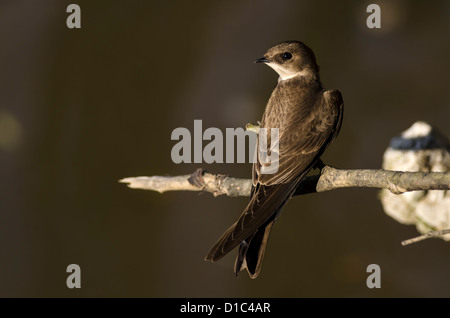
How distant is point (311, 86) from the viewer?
5.57 ft

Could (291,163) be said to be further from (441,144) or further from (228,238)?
(441,144)

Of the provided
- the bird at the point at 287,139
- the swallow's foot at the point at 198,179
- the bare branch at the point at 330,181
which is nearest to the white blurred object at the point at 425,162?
the bird at the point at 287,139

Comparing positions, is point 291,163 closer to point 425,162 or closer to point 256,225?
point 256,225

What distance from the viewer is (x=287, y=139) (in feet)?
5.11

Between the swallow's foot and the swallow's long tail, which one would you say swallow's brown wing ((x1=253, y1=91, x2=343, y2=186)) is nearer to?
the swallow's long tail

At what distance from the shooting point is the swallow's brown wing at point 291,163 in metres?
1.40

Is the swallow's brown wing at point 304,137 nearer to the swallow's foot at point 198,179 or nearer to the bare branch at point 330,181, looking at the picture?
the bare branch at point 330,181

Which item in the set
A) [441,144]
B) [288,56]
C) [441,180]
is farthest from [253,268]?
[441,144]

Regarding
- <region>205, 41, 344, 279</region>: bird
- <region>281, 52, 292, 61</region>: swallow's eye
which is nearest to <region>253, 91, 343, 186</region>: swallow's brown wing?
<region>205, 41, 344, 279</region>: bird

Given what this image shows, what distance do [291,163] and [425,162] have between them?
0.56m

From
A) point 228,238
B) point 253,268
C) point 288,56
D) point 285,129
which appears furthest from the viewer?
point 288,56

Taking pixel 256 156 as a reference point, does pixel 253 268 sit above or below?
below

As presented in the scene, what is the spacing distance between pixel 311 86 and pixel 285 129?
212 millimetres

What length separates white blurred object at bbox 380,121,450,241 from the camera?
1796 millimetres
